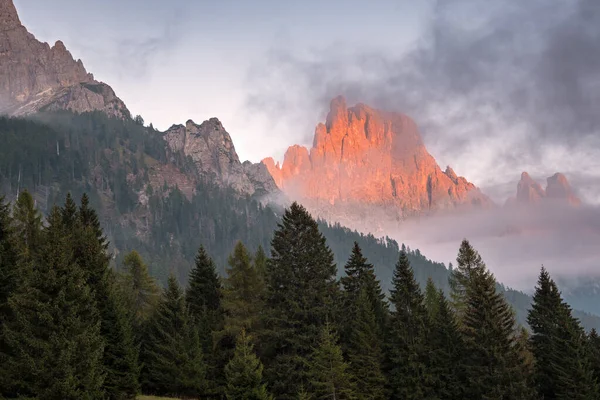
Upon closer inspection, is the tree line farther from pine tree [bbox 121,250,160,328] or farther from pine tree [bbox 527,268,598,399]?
pine tree [bbox 121,250,160,328]

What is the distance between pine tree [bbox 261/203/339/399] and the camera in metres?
40.3

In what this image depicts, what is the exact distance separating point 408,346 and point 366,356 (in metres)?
4.55

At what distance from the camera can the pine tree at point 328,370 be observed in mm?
37312

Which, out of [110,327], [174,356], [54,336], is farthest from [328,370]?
[54,336]

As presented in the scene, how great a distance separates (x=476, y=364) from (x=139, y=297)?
44.5 meters

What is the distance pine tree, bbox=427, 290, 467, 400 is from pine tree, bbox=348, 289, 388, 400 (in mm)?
5201

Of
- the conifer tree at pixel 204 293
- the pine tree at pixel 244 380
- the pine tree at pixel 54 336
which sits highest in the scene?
the conifer tree at pixel 204 293

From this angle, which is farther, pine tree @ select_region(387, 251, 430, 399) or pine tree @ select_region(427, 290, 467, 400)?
pine tree @ select_region(427, 290, 467, 400)

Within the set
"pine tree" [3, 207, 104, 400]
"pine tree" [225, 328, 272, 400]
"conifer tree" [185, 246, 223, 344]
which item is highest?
"conifer tree" [185, 246, 223, 344]

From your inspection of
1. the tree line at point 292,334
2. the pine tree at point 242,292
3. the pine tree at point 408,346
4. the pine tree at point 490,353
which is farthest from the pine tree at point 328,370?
the pine tree at point 490,353

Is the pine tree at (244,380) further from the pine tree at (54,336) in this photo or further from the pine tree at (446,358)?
the pine tree at (446,358)

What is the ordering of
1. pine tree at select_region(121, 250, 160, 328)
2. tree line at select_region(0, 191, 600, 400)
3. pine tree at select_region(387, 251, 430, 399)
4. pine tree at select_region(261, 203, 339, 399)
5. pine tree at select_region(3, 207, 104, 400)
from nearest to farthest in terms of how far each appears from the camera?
pine tree at select_region(3, 207, 104, 400) → tree line at select_region(0, 191, 600, 400) → pine tree at select_region(261, 203, 339, 399) → pine tree at select_region(387, 251, 430, 399) → pine tree at select_region(121, 250, 160, 328)

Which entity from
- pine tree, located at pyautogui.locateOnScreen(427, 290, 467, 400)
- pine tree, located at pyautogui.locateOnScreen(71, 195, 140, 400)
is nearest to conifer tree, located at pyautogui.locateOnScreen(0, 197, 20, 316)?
pine tree, located at pyautogui.locateOnScreen(71, 195, 140, 400)

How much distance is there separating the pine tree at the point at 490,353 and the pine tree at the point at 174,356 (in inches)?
996
